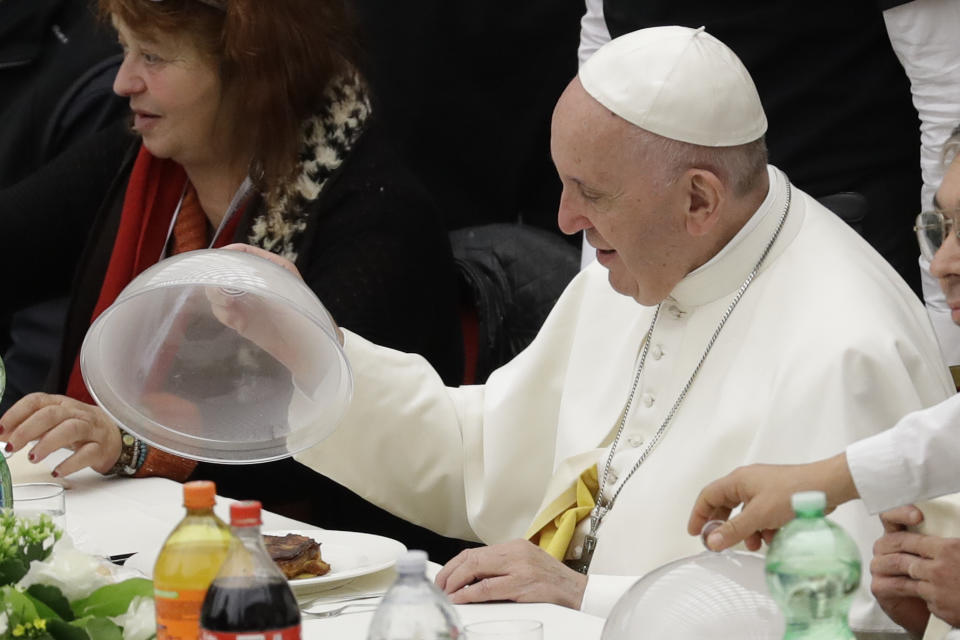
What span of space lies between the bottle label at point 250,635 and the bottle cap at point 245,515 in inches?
4.3

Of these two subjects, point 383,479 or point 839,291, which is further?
point 383,479

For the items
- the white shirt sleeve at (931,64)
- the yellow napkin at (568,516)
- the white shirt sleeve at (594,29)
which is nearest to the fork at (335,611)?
the yellow napkin at (568,516)

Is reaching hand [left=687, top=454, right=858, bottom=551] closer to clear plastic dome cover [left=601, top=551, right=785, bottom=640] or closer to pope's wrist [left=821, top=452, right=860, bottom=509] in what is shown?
pope's wrist [left=821, top=452, right=860, bottom=509]

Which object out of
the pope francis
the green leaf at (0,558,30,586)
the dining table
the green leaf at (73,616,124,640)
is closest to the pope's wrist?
the dining table

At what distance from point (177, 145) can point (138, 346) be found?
4.83 ft

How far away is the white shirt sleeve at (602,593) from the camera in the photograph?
252 cm

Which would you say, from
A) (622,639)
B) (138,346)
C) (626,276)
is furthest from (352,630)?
(626,276)

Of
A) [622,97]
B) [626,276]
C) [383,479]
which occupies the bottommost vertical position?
[383,479]

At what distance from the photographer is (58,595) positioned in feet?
6.15

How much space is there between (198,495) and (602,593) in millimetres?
1020

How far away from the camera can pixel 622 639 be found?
184 centimetres

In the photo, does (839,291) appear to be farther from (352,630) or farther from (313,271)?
(313,271)

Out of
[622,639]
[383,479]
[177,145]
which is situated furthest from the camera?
[177,145]

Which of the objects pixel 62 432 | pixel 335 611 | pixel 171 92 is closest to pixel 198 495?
pixel 335 611
